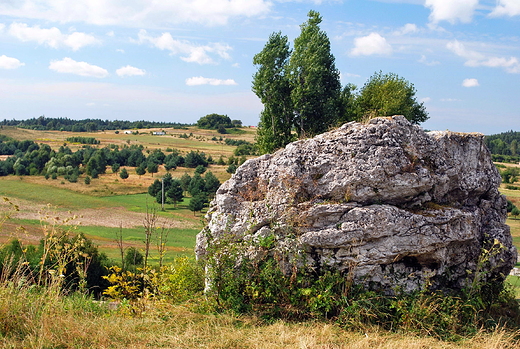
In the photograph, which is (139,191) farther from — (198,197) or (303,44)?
(303,44)

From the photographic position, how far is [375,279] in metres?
7.24

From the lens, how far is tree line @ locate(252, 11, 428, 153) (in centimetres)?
1766

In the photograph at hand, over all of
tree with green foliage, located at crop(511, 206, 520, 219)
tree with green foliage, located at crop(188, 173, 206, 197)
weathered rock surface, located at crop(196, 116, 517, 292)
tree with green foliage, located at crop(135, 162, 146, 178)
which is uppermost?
weathered rock surface, located at crop(196, 116, 517, 292)

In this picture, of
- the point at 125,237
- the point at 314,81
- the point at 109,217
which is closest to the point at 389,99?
the point at 314,81

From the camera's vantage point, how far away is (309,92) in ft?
58.7

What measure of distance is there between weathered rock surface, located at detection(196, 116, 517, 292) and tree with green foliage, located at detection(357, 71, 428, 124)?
774 centimetres

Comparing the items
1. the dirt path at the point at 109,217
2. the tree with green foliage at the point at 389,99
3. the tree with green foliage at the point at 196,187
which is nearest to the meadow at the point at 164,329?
the tree with green foliage at the point at 389,99

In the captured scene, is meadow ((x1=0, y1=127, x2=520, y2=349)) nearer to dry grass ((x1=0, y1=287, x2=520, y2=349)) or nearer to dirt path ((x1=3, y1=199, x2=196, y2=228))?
dry grass ((x1=0, y1=287, x2=520, y2=349))

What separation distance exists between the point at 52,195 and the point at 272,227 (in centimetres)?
7492

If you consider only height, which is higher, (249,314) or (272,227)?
(272,227)

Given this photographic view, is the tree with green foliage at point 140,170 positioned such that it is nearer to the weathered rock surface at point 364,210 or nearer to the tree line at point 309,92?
the tree line at point 309,92

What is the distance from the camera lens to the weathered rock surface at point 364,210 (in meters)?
7.23

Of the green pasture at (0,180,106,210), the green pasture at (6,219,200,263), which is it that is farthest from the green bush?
the green pasture at (0,180,106,210)

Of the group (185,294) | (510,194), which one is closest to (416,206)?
(185,294)
